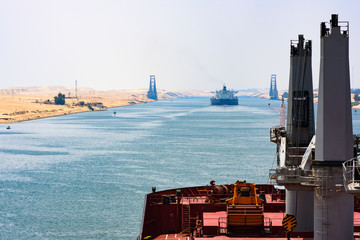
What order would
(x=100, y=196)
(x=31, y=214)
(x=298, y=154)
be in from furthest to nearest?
(x=100, y=196) → (x=31, y=214) → (x=298, y=154)

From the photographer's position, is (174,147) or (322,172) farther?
(174,147)

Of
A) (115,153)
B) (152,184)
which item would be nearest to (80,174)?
(152,184)

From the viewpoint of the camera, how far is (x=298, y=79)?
26.6m

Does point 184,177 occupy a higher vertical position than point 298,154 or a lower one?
lower

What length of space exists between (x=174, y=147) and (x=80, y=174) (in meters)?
33.0

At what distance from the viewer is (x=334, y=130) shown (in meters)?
17.0

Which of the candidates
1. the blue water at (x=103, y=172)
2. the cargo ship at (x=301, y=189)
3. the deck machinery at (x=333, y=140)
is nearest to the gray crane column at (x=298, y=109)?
the cargo ship at (x=301, y=189)

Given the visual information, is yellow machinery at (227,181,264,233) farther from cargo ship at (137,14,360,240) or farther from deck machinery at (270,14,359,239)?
deck machinery at (270,14,359,239)

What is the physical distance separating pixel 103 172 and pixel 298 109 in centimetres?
5381

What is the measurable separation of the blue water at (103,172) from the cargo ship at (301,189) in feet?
47.6

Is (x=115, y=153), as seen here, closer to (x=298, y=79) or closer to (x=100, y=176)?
(x=100, y=176)

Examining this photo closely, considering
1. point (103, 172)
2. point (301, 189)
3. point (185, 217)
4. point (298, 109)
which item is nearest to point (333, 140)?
point (301, 189)

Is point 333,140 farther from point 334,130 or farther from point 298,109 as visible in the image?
point 298,109

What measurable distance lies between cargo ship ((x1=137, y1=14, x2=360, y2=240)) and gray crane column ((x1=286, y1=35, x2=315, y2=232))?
5 centimetres
